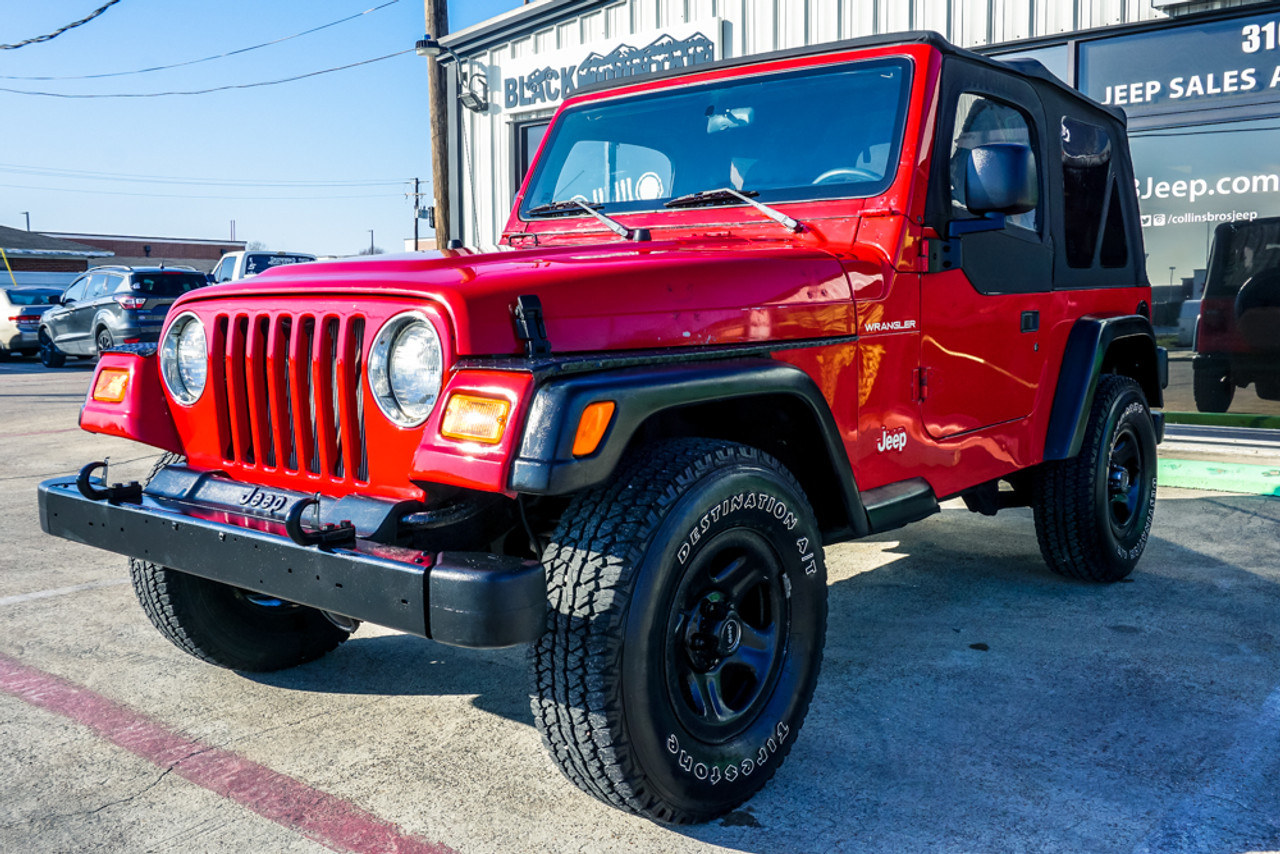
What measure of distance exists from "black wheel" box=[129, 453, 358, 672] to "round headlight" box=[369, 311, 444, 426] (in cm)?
87

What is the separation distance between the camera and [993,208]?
318 cm

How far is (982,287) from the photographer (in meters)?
3.62

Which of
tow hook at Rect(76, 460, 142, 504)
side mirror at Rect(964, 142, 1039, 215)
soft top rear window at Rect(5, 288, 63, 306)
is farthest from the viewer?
soft top rear window at Rect(5, 288, 63, 306)

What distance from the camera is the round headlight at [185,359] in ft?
9.41

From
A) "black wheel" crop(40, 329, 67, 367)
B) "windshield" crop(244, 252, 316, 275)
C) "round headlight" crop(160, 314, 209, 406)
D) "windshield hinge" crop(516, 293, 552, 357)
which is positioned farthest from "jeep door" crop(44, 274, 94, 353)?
"windshield hinge" crop(516, 293, 552, 357)

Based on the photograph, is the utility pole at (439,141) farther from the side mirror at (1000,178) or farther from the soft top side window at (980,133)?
the side mirror at (1000,178)

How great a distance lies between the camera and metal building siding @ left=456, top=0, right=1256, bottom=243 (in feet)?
26.3

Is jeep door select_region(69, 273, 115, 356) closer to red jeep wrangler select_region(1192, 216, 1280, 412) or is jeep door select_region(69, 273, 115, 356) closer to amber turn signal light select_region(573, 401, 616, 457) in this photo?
red jeep wrangler select_region(1192, 216, 1280, 412)

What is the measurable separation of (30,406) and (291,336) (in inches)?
432

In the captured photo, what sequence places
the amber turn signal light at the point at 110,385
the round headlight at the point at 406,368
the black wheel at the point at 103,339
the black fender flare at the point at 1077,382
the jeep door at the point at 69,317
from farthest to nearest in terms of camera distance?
the jeep door at the point at 69,317 → the black wheel at the point at 103,339 → the black fender flare at the point at 1077,382 → the amber turn signal light at the point at 110,385 → the round headlight at the point at 406,368

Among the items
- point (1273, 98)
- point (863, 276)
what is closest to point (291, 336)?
point (863, 276)

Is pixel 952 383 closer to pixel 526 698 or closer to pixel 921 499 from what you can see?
pixel 921 499


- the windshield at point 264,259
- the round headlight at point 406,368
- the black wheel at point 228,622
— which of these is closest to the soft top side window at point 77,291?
the windshield at point 264,259

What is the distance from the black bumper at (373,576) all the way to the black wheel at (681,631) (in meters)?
0.15
